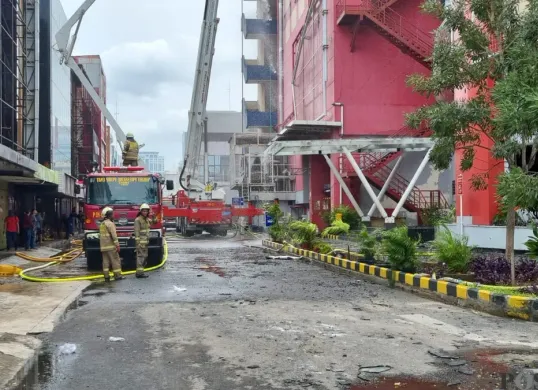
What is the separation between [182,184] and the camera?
33531 mm

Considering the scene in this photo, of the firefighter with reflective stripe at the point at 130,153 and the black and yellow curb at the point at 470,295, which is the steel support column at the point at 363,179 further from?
the black and yellow curb at the point at 470,295

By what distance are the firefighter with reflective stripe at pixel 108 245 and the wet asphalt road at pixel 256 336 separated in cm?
129

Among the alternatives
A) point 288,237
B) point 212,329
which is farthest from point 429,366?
point 288,237

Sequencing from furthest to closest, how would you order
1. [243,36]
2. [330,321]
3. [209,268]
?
[243,36]
[209,268]
[330,321]

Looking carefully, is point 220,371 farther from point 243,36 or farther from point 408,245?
point 243,36

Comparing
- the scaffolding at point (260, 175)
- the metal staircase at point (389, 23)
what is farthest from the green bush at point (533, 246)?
the scaffolding at point (260, 175)

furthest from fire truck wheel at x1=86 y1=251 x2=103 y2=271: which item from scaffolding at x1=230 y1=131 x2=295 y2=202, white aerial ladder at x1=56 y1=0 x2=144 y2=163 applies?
scaffolding at x1=230 y1=131 x2=295 y2=202

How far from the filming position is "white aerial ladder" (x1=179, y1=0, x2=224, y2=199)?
25.4m

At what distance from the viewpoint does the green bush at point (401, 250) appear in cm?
1195

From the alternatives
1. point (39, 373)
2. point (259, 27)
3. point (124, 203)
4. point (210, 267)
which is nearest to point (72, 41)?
point (124, 203)

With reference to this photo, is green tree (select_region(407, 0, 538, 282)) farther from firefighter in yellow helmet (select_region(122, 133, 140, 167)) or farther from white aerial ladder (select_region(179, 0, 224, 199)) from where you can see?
white aerial ladder (select_region(179, 0, 224, 199))

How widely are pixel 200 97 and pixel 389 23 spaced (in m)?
11.0

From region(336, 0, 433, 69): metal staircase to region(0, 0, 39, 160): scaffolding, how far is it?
50.4 feet

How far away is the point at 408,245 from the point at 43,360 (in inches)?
317
